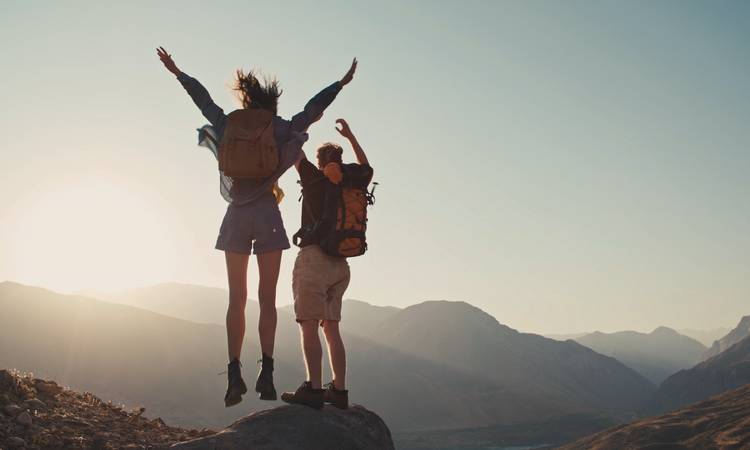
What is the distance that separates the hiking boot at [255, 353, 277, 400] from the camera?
6450 millimetres

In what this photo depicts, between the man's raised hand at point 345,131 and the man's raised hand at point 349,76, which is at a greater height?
the man's raised hand at point 349,76

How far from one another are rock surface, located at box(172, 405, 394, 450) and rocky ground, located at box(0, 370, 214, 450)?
2.09ft

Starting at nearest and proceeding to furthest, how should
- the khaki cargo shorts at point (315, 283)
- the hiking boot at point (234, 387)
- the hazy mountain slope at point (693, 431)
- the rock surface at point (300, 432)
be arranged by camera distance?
1. the rock surface at point (300, 432)
2. the hiking boot at point (234, 387)
3. the khaki cargo shorts at point (315, 283)
4. the hazy mountain slope at point (693, 431)

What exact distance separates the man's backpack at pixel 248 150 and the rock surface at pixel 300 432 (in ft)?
7.92

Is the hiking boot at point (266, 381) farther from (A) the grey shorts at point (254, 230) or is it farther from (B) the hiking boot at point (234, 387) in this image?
(A) the grey shorts at point (254, 230)

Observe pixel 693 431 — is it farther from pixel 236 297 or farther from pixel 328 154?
pixel 236 297

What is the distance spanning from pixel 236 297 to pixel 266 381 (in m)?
0.90

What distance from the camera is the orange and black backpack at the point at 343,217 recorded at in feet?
21.9

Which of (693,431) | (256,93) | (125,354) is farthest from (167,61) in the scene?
(125,354)

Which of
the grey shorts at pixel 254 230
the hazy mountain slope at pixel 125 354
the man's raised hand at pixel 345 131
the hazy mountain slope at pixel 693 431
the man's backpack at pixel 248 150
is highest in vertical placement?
the hazy mountain slope at pixel 125 354

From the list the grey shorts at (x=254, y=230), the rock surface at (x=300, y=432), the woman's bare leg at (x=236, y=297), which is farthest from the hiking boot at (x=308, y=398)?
the grey shorts at (x=254, y=230)

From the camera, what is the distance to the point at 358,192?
22.5ft

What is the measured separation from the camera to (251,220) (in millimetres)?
6473

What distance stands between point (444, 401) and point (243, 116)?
19530 cm
